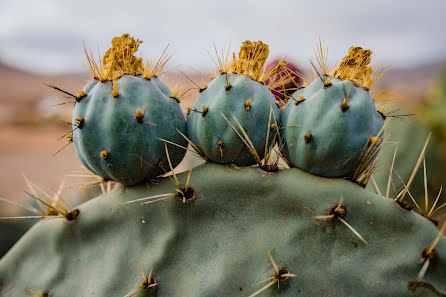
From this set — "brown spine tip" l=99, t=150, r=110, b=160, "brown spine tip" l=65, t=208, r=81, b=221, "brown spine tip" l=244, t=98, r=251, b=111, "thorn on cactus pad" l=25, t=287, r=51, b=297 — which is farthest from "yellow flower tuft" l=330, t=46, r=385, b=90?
"thorn on cactus pad" l=25, t=287, r=51, b=297

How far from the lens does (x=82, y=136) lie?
101cm

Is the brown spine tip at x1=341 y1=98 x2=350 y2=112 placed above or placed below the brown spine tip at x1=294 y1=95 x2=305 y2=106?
above

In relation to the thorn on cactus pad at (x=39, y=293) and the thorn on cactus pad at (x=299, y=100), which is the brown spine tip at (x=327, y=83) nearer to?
the thorn on cactus pad at (x=299, y=100)

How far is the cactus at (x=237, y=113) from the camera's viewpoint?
1.00 m

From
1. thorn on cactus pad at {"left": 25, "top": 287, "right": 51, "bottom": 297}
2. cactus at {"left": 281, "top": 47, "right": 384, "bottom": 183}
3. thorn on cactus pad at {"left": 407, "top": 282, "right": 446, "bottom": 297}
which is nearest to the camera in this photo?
thorn on cactus pad at {"left": 407, "top": 282, "right": 446, "bottom": 297}

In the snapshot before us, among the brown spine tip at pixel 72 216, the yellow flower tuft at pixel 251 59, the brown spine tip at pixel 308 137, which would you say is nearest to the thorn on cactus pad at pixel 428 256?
the brown spine tip at pixel 308 137

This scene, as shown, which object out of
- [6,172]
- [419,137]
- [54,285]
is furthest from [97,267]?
[6,172]

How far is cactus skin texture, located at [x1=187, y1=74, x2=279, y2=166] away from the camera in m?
1.00

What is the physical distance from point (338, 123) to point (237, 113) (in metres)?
0.24

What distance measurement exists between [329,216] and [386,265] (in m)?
0.16

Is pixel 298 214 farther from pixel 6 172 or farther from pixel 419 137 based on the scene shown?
pixel 6 172

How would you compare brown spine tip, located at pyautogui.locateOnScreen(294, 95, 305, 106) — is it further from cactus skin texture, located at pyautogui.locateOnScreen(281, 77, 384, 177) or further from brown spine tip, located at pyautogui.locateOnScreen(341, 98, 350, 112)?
brown spine tip, located at pyautogui.locateOnScreen(341, 98, 350, 112)

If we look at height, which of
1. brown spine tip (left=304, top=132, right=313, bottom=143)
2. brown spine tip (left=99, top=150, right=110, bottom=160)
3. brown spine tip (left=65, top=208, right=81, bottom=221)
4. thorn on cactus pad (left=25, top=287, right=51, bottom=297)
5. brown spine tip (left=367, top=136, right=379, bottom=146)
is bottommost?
thorn on cactus pad (left=25, top=287, right=51, bottom=297)

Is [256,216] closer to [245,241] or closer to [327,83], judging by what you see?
[245,241]
